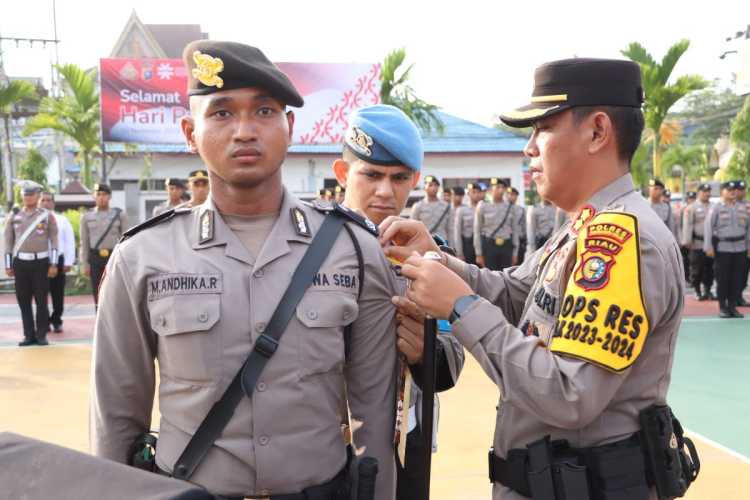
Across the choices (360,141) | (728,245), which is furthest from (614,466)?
(728,245)

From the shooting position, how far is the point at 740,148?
23.8 metres

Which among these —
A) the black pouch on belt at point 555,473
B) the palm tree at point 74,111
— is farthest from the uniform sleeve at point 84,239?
the black pouch on belt at point 555,473

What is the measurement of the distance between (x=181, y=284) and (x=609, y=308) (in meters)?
0.93

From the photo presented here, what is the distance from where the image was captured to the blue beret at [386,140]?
2.47 m

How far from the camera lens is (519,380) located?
1.54 m

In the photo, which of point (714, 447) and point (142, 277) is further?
point (714, 447)

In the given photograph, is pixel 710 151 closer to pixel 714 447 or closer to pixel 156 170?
pixel 156 170

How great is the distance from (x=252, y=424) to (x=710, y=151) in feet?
131

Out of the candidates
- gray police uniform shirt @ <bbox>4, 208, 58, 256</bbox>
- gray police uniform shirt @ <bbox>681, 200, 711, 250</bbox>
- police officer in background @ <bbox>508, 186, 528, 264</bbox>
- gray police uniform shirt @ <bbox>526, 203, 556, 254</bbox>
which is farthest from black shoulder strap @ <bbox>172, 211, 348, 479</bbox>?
gray police uniform shirt @ <bbox>526, 203, 556, 254</bbox>

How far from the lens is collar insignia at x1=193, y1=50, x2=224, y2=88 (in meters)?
1.62

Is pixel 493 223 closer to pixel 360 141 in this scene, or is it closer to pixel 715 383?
pixel 715 383

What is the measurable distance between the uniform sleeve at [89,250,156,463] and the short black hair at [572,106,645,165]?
45.4 inches

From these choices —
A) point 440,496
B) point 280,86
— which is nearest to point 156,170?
point 440,496

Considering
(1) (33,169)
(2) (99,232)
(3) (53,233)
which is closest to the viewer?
(3) (53,233)
